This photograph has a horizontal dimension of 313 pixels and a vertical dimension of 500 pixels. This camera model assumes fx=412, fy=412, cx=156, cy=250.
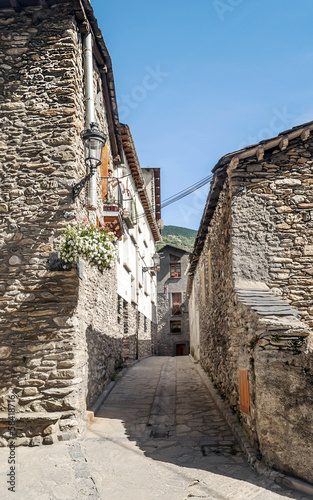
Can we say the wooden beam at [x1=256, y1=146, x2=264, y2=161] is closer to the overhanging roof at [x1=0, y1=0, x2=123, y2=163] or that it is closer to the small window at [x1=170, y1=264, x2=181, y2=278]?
the overhanging roof at [x1=0, y1=0, x2=123, y2=163]

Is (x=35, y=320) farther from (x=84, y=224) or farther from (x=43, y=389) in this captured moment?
(x=84, y=224)

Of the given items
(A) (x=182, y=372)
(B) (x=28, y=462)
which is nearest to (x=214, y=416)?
(B) (x=28, y=462)

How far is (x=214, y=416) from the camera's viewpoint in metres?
7.09

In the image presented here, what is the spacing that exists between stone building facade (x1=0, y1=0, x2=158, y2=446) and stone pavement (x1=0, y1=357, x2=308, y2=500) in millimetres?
547

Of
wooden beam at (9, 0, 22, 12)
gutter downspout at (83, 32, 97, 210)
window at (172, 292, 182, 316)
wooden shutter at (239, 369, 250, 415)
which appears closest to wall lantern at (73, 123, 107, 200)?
gutter downspout at (83, 32, 97, 210)

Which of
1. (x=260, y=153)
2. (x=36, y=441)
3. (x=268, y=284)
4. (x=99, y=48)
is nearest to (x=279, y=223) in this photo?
(x=268, y=284)

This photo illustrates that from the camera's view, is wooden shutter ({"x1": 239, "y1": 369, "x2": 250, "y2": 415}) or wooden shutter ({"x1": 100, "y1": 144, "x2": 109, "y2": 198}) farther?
wooden shutter ({"x1": 100, "y1": 144, "x2": 109, "y2": 198})

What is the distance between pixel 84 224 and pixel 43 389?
2515mm

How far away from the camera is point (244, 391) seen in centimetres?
567

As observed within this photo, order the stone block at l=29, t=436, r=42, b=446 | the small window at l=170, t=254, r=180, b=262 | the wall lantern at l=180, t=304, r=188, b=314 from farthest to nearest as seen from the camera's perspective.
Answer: the small window at l=170, t=254, r=180, b=262 → the wall lantern at l=180, t=304, r=188, b=314 → the stone block at l=29, t=436, r=42, b=446

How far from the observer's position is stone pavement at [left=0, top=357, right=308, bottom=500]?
413cm

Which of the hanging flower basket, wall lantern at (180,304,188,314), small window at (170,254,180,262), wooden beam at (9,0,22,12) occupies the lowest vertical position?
wall lantern at (180,304,188,314)

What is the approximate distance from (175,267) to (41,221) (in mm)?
26588

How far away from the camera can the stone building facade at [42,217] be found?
19.4ft
